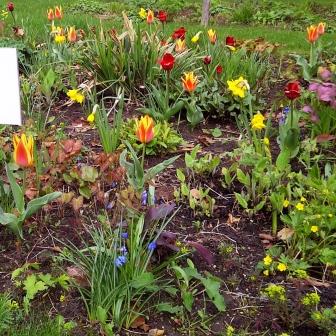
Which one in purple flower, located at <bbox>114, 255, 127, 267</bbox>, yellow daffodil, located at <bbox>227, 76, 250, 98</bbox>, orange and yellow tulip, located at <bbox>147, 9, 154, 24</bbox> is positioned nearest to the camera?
purple flower, located at <bbox>114, 255, 127, 267</bbox>

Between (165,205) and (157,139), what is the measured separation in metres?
1.11

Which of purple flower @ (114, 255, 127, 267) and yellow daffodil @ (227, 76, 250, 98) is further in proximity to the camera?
yellow daffodil @ (227, 76, 250, 98)

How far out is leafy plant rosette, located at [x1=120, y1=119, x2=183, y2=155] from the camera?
11.7 feet

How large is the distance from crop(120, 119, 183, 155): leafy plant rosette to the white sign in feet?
3.45

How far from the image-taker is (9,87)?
2.61 m

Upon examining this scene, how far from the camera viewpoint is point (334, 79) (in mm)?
3717

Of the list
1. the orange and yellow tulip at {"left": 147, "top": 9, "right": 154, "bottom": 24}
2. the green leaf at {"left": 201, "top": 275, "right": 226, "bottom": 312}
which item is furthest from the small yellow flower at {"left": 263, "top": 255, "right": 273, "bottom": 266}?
the orange and yellow tulip at {"left": 147, "top": 9, "right": 154, "bottom": 24}

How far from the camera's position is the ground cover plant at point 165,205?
230 cm

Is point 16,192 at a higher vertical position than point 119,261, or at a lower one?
higher

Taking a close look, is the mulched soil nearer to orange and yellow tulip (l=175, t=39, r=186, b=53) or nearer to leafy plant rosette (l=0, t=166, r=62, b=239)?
leafy plant rosette (l=0, t=166, r=62, b=239)

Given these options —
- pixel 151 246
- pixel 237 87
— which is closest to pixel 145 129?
pixel 151 246

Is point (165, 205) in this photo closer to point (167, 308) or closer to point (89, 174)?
point (167, 308)

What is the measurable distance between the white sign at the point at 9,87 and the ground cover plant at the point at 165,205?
28 centimetres

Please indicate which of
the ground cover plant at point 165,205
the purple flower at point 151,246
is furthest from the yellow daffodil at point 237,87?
the purple flower at point 151,246
